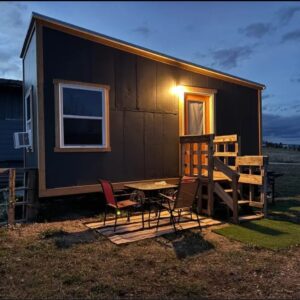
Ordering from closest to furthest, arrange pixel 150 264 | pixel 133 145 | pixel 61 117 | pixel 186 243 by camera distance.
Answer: pixel 150 264, pixel 186 243, pixel 61 117, pixel 133 145

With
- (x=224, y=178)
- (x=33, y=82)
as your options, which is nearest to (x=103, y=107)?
(x=33, y=82)

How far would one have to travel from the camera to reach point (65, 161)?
6168mm

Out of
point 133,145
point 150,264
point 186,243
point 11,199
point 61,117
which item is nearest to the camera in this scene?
point 150,264

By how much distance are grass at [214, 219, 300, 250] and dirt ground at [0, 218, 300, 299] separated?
0.75ft

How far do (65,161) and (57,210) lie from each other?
136 cm

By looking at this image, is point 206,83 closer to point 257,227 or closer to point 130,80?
point 130,80

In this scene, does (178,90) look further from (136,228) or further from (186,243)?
(186,243)

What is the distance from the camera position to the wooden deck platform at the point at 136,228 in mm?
4977

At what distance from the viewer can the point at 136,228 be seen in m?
5.47

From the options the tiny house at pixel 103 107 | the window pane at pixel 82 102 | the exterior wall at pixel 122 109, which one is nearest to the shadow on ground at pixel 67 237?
the tiny house at pixel 103 107

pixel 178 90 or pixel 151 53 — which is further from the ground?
pixel 151 53

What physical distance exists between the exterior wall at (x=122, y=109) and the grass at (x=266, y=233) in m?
2.34

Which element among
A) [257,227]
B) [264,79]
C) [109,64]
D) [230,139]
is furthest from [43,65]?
[264,79]

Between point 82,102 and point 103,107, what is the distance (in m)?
0.45
